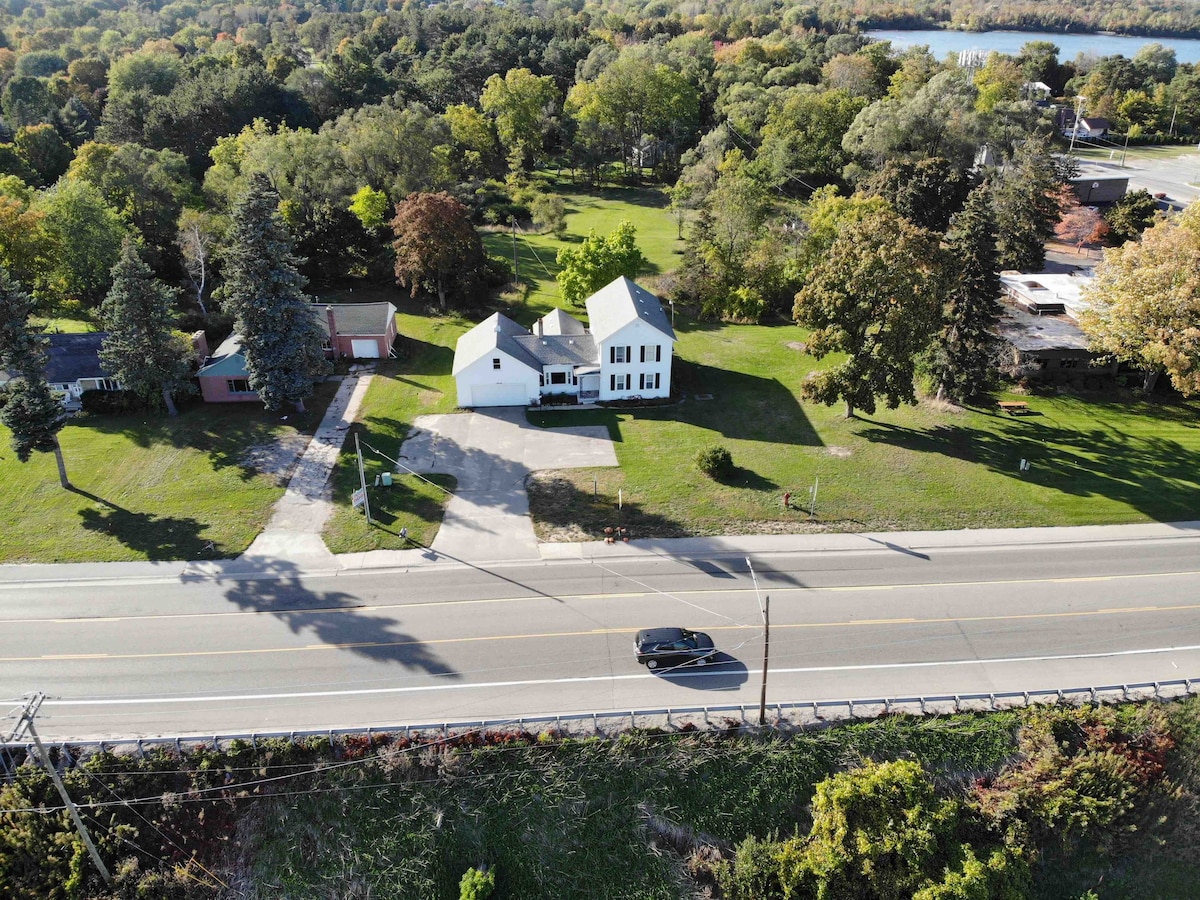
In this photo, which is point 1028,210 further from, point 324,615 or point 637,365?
point 324,615

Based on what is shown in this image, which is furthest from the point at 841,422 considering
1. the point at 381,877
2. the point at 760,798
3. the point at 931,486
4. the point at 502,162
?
the point at 502,162

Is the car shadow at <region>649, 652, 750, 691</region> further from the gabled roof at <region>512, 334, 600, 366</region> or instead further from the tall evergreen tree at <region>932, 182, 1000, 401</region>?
the tall evergreen tree at <region>932, 182, 1000, 401</region>

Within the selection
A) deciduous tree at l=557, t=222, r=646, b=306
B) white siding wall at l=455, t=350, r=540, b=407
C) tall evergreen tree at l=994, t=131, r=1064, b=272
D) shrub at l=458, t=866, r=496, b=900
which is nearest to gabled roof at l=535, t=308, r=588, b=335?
deciduous tree at l=557, t=222, r=646, b=306

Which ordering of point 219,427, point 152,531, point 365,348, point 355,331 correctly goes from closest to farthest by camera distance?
point 152,531 < point 219,427 < point 355,331 < point 365,348

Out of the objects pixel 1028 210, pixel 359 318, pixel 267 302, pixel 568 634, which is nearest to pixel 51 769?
pixel 568 634

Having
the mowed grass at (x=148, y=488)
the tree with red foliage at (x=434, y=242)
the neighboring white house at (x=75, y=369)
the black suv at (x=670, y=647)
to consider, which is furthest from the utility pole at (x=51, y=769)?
the tree with red foliage at (x=434, y=242)

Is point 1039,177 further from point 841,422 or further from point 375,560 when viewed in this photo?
point 375,560
